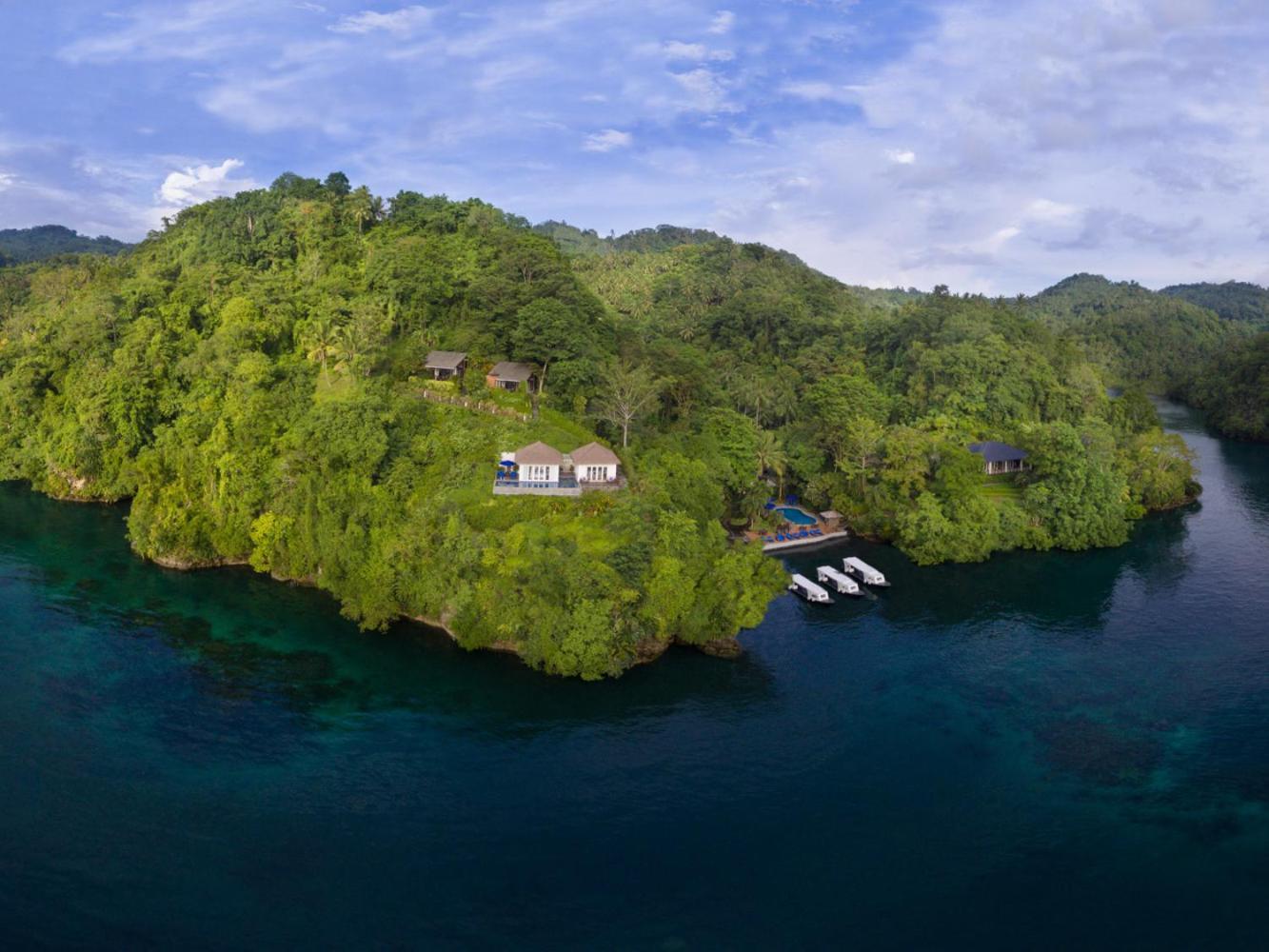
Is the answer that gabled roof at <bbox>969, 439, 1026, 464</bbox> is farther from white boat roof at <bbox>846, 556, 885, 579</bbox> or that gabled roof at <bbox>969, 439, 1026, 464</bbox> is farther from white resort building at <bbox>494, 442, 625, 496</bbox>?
white resort building at <bbox>494, 442, 625, 496</bbox>

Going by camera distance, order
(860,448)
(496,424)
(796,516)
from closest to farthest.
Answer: (496,424), (796,516), (860,448)

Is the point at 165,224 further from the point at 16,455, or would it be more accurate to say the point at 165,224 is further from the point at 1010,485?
the point at 1010,485

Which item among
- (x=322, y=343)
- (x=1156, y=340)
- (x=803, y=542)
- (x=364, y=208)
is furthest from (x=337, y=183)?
(x=1156, y=340)

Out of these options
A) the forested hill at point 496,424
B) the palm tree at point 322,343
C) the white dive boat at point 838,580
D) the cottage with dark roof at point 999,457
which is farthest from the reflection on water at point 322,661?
the cottage with dark roof at point 999,457

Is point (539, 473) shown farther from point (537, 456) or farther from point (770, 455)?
point (770, 455)

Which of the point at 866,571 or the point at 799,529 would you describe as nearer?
the point at 866,571

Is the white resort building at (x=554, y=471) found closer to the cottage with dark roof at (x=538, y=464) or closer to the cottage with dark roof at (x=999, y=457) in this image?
the cottage with dark roof at (x=538, y=464)
